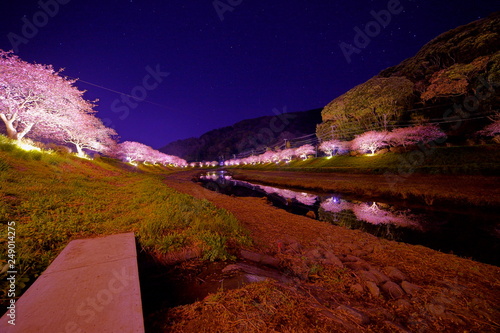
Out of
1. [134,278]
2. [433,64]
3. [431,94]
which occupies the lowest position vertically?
[134,278]

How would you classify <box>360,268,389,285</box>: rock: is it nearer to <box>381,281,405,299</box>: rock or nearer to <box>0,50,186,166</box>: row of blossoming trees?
<box>381,281,405,299</box>: rock

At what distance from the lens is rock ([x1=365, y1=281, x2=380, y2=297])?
294 cm

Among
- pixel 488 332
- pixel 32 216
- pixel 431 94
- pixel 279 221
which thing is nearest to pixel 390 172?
pixel 431 94

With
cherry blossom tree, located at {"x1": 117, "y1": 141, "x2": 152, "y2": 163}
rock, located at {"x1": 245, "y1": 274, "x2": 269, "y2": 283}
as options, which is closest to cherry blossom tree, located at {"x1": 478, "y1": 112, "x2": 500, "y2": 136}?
rock, located at {"x1": 245, "y1": 274, "x2": 269, "y2": 283}

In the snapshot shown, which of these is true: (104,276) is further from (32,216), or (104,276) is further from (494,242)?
(494,242)

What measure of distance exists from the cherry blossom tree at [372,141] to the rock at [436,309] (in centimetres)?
3942

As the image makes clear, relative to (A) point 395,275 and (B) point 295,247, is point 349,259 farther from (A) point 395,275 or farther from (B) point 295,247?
(B) point 295,247

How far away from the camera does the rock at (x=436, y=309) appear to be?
2.52 meters

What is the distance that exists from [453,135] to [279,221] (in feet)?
136

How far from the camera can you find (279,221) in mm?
8297

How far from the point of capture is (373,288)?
302 cm

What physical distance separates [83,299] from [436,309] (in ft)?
14.9

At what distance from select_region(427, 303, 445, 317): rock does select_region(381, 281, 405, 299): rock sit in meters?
0.35

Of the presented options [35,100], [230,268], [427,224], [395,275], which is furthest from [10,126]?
[427,224]
